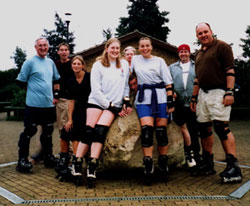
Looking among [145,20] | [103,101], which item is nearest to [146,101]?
[103,101]

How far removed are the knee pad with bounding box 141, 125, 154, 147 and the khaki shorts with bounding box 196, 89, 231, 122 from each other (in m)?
1.02

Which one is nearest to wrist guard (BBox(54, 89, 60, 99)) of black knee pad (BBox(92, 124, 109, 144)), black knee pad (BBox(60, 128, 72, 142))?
black knee pad (BBox(60, 128, 72, 142))

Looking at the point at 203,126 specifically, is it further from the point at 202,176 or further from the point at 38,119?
the point at 38,119

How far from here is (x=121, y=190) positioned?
427cm

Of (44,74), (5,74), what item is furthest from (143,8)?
(44,74)

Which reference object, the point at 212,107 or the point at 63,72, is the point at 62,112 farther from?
the point at 212,107

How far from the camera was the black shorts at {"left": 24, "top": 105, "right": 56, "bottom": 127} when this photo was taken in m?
5.46

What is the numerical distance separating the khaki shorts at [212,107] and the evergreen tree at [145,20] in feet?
93.9

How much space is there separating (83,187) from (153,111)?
1.57m

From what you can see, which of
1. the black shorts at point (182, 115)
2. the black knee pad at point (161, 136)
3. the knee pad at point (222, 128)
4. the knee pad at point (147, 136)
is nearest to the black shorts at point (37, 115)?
the knee pad at point (147, 136)

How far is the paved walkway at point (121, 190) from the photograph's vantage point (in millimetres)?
3752

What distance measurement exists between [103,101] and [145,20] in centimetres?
2970

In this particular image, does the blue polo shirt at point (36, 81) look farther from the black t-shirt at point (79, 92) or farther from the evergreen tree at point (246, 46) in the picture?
the evergreen tree at point (246, 46)

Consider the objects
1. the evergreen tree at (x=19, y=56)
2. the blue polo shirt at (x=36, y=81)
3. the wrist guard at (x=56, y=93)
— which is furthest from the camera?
the evergreen tree at (x=19, y=56)
